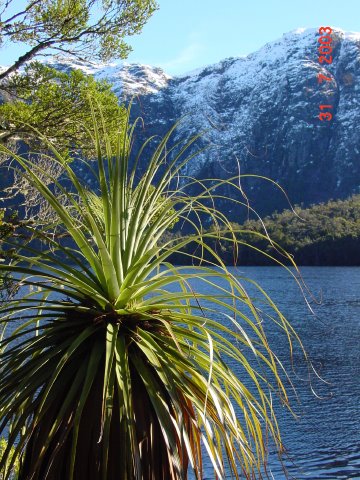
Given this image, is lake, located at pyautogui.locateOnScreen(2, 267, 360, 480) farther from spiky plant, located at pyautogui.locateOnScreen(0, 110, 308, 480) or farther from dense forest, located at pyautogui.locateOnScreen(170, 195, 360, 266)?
dense forest, located at pyautogui.locateOnScreen(170, 195, 360, 266)

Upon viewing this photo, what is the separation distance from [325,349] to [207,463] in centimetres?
1743

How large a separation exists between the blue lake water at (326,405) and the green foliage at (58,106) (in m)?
3.24

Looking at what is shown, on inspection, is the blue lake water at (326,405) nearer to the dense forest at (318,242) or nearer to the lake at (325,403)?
the lake at (325,403)

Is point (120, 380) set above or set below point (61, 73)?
below

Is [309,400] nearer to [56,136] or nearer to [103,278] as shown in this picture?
[56,136]

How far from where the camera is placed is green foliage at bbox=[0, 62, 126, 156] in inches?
270

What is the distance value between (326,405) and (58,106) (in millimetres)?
21942

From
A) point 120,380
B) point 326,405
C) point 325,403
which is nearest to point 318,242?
point 325,403

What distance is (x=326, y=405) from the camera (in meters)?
26.1

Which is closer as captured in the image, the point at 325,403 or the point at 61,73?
the point at 61,73

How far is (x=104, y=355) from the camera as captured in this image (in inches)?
98.7

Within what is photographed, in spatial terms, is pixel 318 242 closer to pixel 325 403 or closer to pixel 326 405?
pixel 325 403

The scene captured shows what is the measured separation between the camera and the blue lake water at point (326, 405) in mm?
19438

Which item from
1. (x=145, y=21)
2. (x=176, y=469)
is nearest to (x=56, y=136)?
(x=145, y=21)
